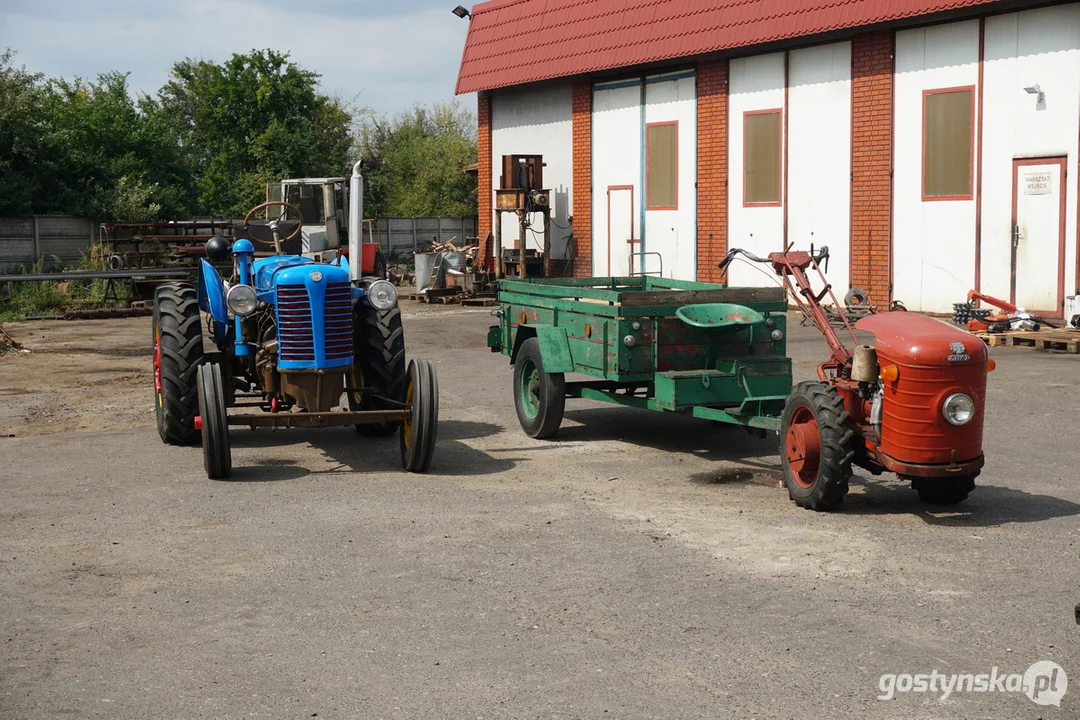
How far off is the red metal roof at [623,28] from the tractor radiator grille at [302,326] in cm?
1306

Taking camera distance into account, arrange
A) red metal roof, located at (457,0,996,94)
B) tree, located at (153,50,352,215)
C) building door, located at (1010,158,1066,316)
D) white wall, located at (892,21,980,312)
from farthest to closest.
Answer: tree, located at (153,50,352,215) < red metal roof, located at (457,0,996,94) < white wall, located at (892,21,980,312) < building door, located at (1010,158,1066,316)

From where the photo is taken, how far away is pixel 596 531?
769cm

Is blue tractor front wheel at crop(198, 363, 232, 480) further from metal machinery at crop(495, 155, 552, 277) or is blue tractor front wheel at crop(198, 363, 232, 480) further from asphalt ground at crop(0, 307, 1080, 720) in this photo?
metal machinery at crop(495, 155, 552, 277)

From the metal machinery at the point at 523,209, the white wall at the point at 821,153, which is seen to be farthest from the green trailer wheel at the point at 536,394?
the metal machinery at the point at 523,209

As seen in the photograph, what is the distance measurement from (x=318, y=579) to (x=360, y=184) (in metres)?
4.06

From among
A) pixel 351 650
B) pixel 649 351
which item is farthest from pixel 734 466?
pixel 351 650

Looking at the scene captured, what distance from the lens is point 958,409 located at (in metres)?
7.57

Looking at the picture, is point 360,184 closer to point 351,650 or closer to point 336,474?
point 336,474

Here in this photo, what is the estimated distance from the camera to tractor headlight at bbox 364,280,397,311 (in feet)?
32.4

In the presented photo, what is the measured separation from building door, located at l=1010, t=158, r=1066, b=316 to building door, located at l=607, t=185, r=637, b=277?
9.66m

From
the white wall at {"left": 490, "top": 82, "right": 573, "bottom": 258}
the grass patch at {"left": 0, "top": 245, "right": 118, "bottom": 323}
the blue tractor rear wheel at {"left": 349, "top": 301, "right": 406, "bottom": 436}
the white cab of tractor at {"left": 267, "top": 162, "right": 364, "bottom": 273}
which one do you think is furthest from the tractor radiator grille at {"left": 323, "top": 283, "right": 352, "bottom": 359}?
the white wall at {"left": 490, "top": 82, "right": 573, "bottom": 258}

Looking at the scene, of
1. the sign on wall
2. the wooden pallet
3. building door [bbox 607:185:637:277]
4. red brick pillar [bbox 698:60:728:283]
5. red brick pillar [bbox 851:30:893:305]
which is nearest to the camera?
the wooden pallet

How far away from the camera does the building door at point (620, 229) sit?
27.5m

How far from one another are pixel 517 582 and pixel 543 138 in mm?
24624
